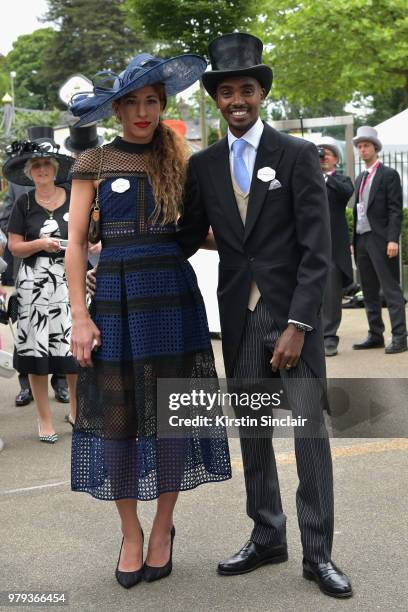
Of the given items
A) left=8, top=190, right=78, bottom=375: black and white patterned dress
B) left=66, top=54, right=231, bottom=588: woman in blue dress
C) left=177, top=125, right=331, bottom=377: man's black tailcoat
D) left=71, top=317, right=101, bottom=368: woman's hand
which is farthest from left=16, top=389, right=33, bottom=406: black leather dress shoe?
left=177, top=125, right=331, bottom=377: man's black tailcoat

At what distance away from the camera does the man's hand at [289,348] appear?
368 centimetres

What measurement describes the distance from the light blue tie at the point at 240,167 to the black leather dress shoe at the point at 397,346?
565 cm

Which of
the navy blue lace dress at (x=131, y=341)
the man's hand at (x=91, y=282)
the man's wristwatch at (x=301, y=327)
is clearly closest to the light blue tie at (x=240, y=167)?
the navy blue lace dress at (x=131, y=341)

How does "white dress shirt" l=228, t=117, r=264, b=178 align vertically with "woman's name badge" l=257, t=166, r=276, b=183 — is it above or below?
above

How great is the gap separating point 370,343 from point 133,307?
6.03m

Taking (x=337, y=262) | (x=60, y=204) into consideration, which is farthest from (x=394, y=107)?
(x=60, y=204)

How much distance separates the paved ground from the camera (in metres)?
3.76

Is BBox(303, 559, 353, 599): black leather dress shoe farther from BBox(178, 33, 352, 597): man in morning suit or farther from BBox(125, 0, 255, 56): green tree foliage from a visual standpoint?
BBox(125, 0, 255, 56): green tree foliage

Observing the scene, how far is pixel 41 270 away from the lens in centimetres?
659

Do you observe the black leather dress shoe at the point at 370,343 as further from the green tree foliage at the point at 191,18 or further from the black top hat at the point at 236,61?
the green tree foliage at the point at 191,18

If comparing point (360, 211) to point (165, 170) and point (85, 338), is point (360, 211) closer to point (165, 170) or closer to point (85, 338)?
point (165, 170)

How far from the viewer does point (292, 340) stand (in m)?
3.68

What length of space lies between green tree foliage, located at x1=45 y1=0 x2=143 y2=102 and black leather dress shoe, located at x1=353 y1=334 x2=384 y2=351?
206ft

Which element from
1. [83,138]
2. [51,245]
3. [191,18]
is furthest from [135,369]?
[191,18]
